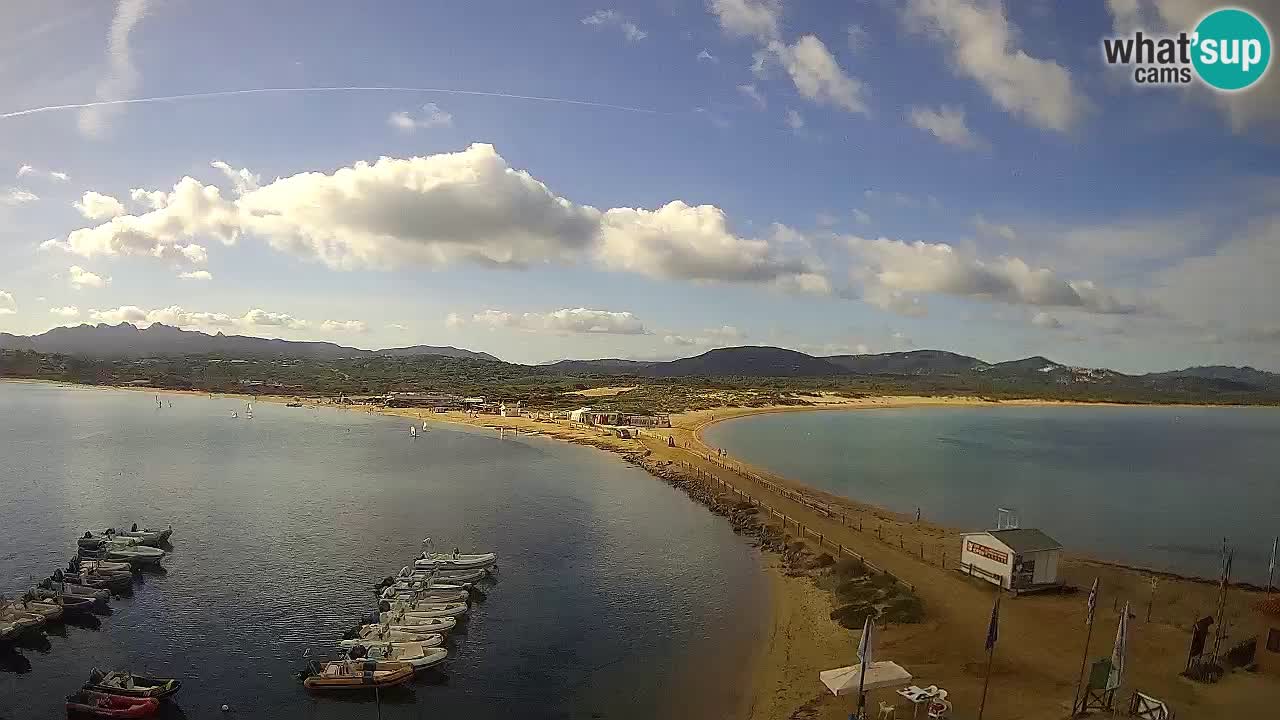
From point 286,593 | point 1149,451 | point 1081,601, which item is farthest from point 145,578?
point 1149,451

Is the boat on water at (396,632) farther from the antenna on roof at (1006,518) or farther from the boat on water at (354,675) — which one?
the antenna on roof at (1006,518)

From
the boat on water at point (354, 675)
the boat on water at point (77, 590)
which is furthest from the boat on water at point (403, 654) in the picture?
the boat on water at point (77, 590)

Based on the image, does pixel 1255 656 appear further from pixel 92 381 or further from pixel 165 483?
pixel 92 381

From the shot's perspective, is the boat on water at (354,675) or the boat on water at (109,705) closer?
the boat on water at (109,705)

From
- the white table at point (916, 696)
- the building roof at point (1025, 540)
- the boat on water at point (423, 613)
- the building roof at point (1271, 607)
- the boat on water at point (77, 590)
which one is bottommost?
the boat on water at point (77, 590)

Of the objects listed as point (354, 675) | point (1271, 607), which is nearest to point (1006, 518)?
point (1271, 607)

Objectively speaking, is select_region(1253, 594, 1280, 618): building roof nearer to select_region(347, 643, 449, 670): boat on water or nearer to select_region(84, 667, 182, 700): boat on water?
select_region(347, 643, 449, 670): boat on water
